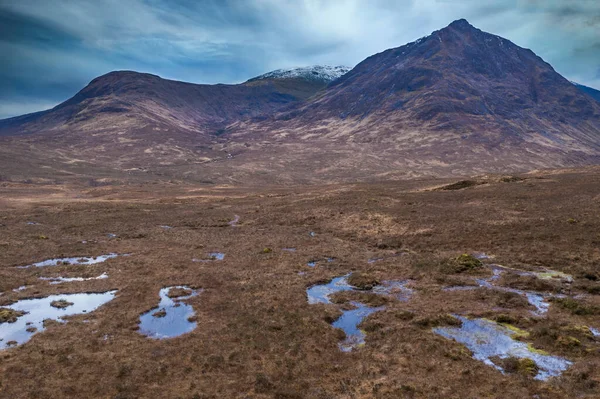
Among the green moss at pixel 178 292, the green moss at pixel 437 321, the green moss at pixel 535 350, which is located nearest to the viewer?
the green moss at pixel 535 350

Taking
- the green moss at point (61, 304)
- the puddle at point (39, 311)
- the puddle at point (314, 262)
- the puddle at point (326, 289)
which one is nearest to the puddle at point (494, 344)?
the puddle at point (326, 289)

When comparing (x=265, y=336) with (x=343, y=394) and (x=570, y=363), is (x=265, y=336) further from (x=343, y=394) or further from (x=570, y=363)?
(x=570, y=363)

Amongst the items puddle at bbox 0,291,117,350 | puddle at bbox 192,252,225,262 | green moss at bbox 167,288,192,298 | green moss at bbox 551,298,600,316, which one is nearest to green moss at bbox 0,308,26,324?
puddle at bbox 0,291,117,350

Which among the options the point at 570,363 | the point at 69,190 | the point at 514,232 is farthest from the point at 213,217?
the point at 69,190

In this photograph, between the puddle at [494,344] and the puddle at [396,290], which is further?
the puddle at [396,290]

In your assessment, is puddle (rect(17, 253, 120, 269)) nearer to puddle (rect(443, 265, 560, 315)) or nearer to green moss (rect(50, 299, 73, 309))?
green moss (rect(50, 299, 73, 309))

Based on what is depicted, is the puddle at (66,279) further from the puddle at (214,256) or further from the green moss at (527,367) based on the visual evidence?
the green moss at (527,367)

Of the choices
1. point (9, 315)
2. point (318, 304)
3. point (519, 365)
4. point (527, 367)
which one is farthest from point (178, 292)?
point (527, 367)

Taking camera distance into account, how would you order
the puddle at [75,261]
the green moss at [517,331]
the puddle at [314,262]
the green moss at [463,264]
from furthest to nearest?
the puddle at [75,261]
the puddle at [314,262]
the green moss at [463,264]
the green moss at [517,331]
